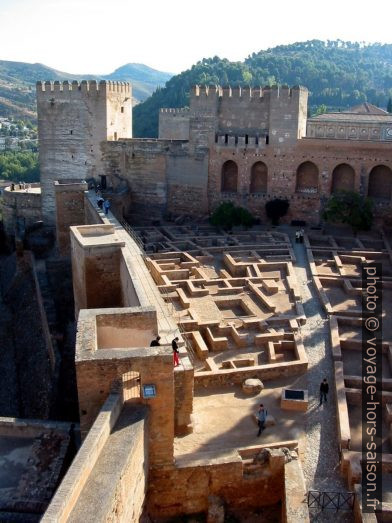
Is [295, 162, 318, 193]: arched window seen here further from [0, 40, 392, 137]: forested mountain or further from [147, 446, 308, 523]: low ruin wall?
[0, 40, 392, 137]: forested mountain

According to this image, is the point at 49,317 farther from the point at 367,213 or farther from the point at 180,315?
the point at 367,213

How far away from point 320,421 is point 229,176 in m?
19.7

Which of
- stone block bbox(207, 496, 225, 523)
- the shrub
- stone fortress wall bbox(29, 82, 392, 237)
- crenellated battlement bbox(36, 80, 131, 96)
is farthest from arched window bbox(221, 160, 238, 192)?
stone block bbox(207, 496, 225, 523)

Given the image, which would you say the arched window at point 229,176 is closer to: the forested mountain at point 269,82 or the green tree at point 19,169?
the forested mountain at point 269,82

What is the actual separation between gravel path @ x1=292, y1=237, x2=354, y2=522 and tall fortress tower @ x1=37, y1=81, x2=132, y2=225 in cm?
1639

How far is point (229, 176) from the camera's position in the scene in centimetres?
3022

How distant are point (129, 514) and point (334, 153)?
74.6 ft

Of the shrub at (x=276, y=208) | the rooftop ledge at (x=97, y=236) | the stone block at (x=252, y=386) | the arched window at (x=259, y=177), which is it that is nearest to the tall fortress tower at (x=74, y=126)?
the arched window at (x=259, y=177)

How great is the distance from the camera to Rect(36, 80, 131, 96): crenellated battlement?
29.3 metres

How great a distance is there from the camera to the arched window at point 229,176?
29.9m

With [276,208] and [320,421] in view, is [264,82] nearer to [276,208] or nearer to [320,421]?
[276,208]

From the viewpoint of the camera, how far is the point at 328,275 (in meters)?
20.8

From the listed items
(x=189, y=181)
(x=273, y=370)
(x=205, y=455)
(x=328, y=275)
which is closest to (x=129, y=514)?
(x=205, y=455)

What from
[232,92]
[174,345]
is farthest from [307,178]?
[174,345]
